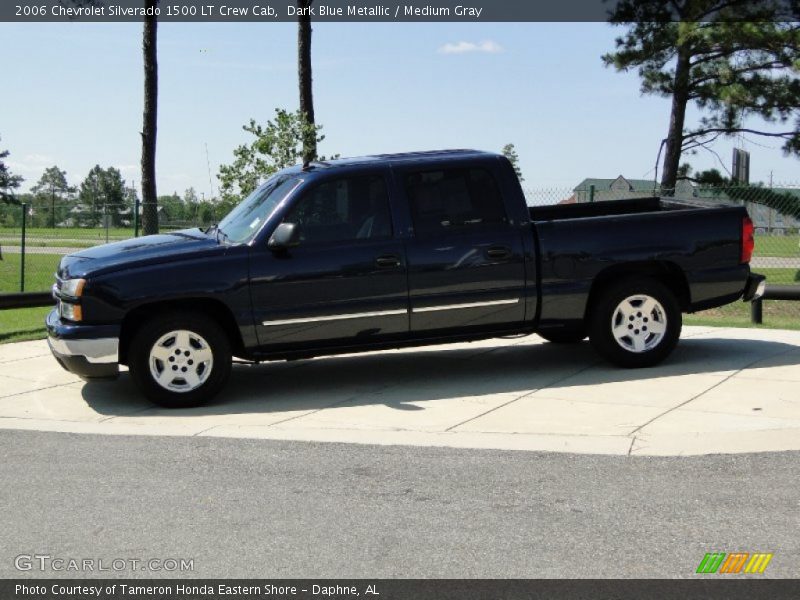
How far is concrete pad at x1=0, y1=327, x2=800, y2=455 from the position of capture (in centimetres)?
677

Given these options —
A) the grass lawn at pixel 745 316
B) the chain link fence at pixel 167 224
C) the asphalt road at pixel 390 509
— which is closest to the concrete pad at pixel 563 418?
the asphalt road at pixel 390 509

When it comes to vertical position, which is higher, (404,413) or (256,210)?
(256,210)

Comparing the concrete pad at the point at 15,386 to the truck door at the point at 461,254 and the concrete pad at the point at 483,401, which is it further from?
the truck door at the point at 461,254

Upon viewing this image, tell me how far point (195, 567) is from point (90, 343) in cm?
380

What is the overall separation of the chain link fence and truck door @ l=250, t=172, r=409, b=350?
30.6 feet

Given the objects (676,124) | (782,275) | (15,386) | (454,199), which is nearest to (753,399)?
(454,199)

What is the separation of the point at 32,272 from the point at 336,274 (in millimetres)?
19381

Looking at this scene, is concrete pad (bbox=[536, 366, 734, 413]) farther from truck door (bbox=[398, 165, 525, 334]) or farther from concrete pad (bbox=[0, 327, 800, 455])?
truck door (bbox=[398, 165, 525, 334])

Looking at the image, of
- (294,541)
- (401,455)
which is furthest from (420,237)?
(294,541)

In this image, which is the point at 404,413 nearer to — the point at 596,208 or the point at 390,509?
the point at 390,509

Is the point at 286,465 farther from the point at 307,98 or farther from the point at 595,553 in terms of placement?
the point at 307,98

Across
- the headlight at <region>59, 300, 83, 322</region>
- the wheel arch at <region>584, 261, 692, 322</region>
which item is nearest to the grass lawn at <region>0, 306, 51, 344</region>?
the headlight at <region>59, 300, 83, 322</region>

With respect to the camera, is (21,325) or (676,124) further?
(676,124)

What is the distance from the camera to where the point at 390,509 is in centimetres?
530
